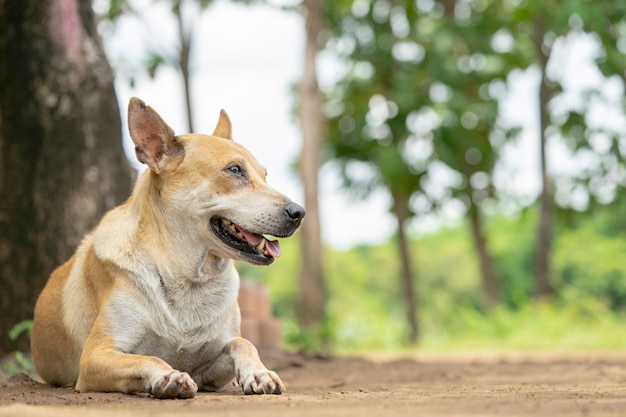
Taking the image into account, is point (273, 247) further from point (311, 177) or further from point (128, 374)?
point (311, 177)

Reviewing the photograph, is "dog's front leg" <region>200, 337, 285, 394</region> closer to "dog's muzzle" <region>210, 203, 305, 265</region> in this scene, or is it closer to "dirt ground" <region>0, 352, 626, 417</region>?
"dirt ground" <region>0, 352, 626, 417</region>

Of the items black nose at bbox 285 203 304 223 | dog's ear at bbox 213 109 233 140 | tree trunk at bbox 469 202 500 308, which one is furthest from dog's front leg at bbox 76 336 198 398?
tree trunk at bbox 469 202 500 308

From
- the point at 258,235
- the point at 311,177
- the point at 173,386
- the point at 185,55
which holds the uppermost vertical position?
the point at 185,55

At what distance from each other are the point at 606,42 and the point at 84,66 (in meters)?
13.3

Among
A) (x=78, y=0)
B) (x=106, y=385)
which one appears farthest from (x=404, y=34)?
(x=106, y=385)

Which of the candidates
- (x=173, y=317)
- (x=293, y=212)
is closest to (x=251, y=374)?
(x=173, y=317)

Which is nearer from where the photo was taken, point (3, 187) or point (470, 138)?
point (3, 187)

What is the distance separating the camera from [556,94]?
22.3 metres

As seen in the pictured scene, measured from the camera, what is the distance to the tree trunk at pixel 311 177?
1744 centimetres

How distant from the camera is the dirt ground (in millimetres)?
4074

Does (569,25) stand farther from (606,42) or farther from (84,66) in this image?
(84,66)

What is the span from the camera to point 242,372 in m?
5.34

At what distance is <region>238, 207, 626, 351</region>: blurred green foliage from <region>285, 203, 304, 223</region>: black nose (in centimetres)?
824

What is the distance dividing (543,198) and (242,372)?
1640cm
